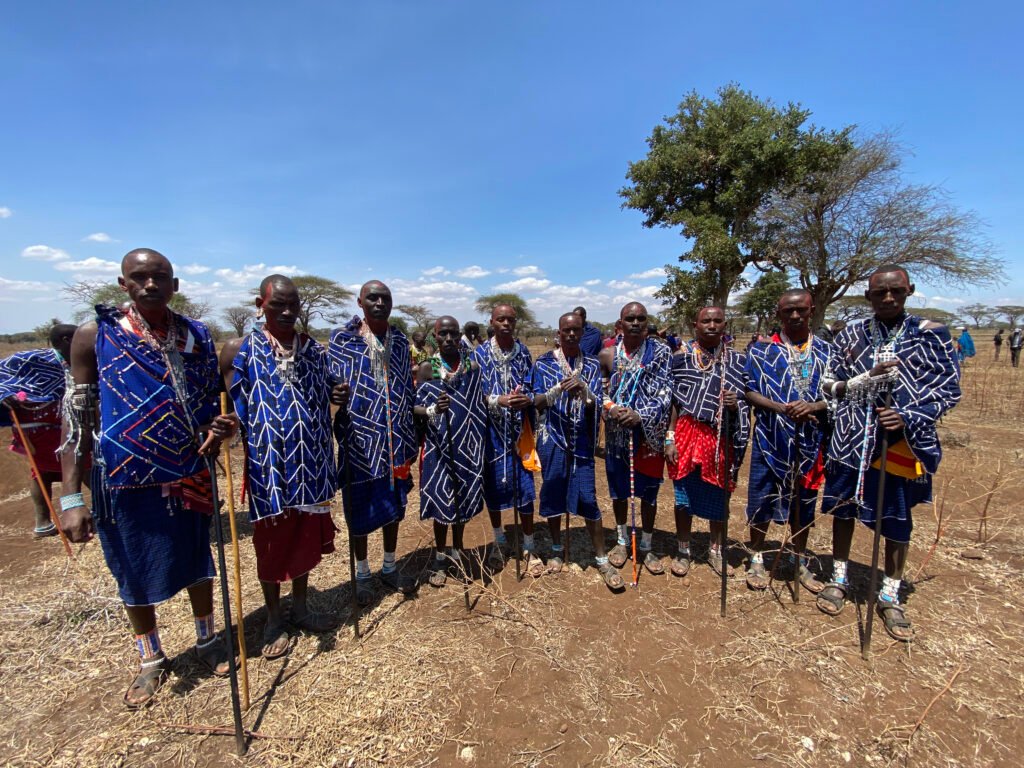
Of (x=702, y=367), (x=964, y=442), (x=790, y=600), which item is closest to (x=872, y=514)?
(x=790, y=600)

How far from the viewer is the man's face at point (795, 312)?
3.36m

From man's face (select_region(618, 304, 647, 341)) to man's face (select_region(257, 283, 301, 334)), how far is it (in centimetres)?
236

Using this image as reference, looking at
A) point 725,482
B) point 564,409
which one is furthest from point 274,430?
point 725,482

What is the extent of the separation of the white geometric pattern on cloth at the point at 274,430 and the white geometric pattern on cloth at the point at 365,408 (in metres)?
0.40

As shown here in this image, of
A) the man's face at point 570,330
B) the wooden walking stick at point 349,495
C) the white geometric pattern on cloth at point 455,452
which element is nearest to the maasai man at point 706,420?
the man's face at point 570,330

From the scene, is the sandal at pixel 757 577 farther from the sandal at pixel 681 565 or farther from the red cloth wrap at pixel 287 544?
the red cloth wrap at pixel 287 544

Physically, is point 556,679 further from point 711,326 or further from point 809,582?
point 711,326

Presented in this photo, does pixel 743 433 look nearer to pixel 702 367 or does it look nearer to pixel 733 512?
pixel 702 367

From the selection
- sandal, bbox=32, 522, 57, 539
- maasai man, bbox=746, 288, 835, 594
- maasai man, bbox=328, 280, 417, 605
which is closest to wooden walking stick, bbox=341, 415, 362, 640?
maasai man, bbox=328, 280, 417, 605

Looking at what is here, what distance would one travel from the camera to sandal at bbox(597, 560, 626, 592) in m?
3.72

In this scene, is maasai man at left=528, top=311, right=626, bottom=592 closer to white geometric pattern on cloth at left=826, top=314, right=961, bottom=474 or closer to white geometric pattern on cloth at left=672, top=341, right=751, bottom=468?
white geometric pattern on cloth at left=672, top=341, right=751, bottom=468

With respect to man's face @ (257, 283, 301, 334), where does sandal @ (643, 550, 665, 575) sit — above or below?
below

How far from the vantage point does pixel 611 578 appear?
3754mm

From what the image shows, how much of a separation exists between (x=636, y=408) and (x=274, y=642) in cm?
306
